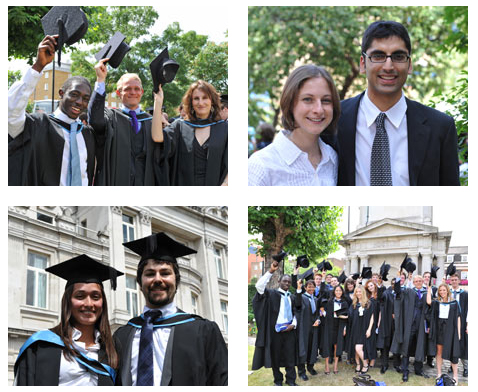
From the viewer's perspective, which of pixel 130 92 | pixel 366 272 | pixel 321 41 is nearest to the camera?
pixel 130 92

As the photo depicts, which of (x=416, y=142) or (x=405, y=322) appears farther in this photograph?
(x=405, y=322)

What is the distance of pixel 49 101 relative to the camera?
9.43 feet

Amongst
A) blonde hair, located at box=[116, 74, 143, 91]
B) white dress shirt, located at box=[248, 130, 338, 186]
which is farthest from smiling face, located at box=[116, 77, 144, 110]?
white dress shirt, located at box=[248, 130, 338, 186]

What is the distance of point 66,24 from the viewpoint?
294cm

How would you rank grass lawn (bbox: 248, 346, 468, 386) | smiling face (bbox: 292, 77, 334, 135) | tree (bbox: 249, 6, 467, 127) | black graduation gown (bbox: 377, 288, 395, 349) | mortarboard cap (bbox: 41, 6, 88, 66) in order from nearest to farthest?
smiling face (bbox: 292, 77, 334, 135), mortarboard cap (bbox: 41, 6, 88, 66), grass lawn (bbox: 248, 346, 468, 386), black graduation gown (bbox: 377, 288, 395, 349), tree (bbox: 249, 6, 467, 127)

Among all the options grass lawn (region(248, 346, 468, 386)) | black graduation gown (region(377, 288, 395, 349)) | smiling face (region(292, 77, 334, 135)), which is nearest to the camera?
smiling face (region(292, 77, 334, 135))

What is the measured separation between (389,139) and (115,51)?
1.17 m

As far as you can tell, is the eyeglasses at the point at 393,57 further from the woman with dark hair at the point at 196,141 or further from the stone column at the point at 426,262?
the stone column at the point at 426,262

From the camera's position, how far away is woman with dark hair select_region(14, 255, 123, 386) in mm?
2842

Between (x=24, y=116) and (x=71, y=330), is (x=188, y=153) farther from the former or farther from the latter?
(x=71, y=330)

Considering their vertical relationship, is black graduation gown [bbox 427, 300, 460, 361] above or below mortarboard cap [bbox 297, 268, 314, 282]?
below

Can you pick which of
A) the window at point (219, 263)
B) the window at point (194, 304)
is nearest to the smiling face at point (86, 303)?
the window at point (194, 304)

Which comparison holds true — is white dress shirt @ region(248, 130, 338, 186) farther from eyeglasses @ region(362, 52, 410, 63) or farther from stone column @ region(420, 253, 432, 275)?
stone column @ region(420, 253, 432, 275)

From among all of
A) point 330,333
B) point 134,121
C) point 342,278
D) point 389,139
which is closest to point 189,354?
point 330,333
